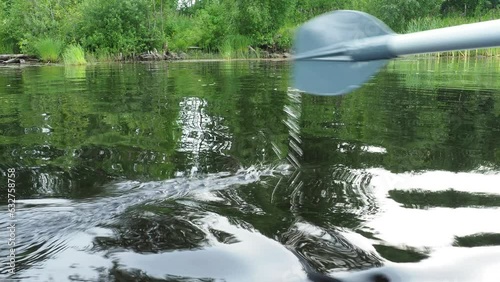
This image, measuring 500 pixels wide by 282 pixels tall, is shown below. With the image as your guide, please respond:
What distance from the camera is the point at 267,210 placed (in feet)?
7.15

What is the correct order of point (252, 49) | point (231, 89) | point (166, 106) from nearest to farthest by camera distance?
point (166, 106), point (231, 89), point (252, 49)

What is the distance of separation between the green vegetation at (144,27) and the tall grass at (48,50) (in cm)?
4

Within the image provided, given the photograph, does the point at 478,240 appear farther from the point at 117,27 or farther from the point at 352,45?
the point at 117,27

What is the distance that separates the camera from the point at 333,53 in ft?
6.10

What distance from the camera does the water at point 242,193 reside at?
1.70 meters

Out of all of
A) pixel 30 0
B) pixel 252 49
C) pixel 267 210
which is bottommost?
pixel 267 210

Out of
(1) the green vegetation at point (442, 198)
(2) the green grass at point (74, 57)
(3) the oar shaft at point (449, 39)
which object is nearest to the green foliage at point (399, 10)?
(2) the green grass at point (74, 57)

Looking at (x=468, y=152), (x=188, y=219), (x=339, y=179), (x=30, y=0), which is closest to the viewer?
(x=188, y=219)

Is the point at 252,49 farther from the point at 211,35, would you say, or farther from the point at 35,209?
the point at 35,209

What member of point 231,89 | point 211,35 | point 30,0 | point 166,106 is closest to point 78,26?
point 30,0

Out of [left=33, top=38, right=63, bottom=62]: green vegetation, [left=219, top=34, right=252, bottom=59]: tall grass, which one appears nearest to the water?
[left=33, top=38, right=63, bottom=62]: green vegetation

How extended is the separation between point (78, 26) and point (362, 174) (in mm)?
25477

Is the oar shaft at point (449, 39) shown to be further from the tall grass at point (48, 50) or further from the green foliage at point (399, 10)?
the green foliage at point (399, 10)

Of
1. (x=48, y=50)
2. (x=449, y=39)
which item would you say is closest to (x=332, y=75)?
(x=449, y=39)
